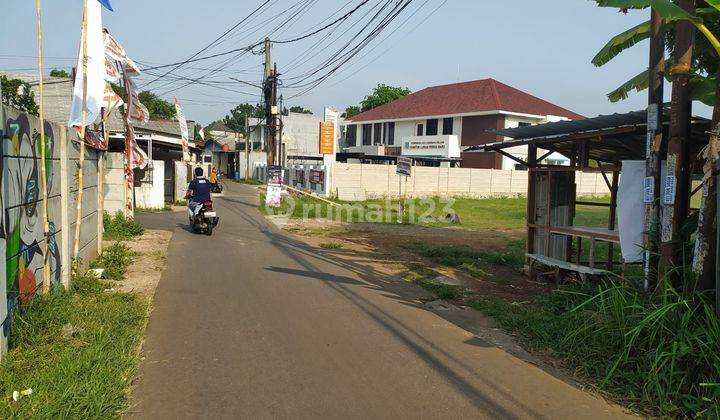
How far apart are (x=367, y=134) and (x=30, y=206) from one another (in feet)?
161

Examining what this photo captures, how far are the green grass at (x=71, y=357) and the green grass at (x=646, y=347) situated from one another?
4180mm

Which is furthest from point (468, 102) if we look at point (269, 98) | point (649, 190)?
point (649, 190)

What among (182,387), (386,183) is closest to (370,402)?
(182,387)

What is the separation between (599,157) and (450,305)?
572 cm

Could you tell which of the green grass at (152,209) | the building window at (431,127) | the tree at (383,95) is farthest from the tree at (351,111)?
the green grass at (152,209)

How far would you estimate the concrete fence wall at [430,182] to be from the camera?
3144cm

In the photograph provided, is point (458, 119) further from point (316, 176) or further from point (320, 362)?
point (320, 362)

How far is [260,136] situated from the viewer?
6500 centimetres

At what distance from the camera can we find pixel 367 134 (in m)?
54.3

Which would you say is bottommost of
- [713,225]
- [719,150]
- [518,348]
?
[518,348]

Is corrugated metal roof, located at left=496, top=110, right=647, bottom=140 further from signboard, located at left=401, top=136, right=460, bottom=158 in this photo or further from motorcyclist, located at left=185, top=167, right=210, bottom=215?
signboard, located at left=401, top=136, right=460, bottom=158

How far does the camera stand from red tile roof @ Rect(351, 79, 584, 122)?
141 ft

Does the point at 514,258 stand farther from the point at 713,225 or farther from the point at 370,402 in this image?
Result: the point at 370,402

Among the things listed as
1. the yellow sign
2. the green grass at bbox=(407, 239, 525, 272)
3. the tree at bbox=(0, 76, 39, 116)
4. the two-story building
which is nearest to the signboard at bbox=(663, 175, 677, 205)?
the green grass at bbox=(407, 239, 525, 272)
